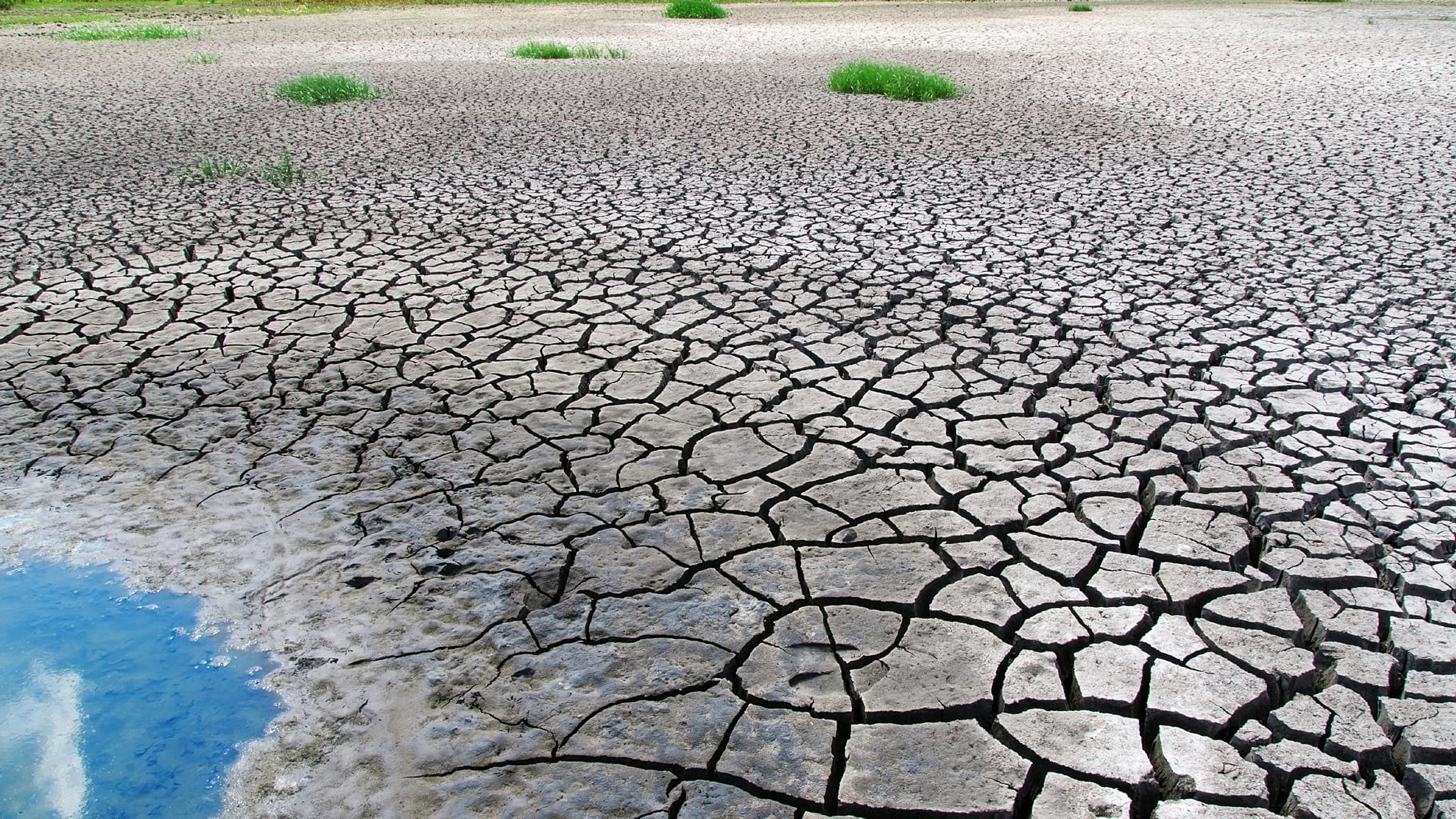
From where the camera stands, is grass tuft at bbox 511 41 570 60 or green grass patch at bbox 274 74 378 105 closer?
green grass patch at bbox 274 74 378 105

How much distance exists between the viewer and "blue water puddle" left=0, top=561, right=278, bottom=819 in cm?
214

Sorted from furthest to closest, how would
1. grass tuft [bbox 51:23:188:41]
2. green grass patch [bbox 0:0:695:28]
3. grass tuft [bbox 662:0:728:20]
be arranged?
green grass patch [bbox 0:0:695:28]
grass tuft [bbox 662:0:728:20]
grass tuft [bbox 51:23:188:41]

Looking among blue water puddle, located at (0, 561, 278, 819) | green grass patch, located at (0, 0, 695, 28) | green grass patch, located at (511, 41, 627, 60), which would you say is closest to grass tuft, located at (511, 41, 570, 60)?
green grass patch, located at (511, 41, 627, 60)

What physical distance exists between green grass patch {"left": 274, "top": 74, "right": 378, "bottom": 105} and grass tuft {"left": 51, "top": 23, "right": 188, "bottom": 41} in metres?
7.43

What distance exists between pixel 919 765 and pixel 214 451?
2.71m

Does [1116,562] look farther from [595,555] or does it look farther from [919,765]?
[595,555]

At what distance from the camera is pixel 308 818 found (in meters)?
2.03

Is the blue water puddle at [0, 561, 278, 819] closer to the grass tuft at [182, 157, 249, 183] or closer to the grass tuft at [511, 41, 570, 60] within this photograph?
the grass tuft at [182, 157, 249, 183]

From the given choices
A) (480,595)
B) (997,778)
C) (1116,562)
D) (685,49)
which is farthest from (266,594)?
Result: (685,49)

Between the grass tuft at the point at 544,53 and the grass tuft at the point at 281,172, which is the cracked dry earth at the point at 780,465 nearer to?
the grass tuft at the point at 281,172

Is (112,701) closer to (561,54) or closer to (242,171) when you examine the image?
(242,171)

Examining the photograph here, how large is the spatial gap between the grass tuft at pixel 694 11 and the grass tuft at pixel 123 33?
28.2 feet

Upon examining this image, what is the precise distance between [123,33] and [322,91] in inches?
346

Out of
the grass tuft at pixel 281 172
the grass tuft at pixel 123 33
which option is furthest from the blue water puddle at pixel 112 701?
the grass tuft at pixel 123 33
